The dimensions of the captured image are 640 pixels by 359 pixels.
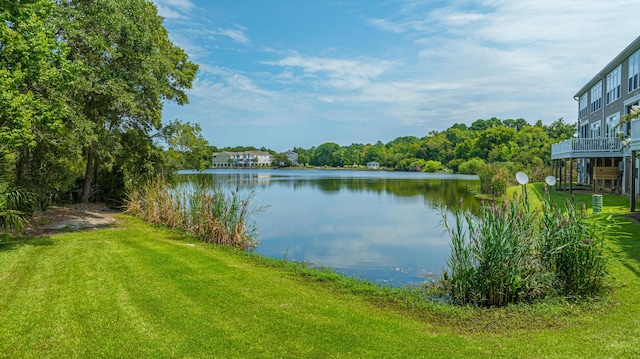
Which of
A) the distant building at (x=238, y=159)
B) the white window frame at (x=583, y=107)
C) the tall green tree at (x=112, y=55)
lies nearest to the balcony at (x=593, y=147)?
the white window frame at (x=583, y=107)

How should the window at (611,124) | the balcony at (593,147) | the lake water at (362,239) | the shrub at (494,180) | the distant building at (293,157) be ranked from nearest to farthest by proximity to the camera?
the lake water at (362,239)
the balcony at (593,147)
the window at (611,124)
the shrub at (494,180)
the distant building at (293,157)

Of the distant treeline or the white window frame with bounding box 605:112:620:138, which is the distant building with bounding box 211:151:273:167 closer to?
the distant treeline

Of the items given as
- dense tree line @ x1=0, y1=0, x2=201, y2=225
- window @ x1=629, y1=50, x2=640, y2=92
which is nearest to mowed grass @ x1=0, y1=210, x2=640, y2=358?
dense tree line @ x1=0, y1=0, x2=201, y2=225

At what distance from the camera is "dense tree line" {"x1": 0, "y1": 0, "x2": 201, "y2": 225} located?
28.9ft

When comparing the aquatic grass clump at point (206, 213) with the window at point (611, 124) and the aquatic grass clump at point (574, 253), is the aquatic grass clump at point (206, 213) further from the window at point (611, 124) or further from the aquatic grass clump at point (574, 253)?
the window at point (611, 124)

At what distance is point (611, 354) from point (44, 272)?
27.3ft

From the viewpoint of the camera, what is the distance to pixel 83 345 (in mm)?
4855

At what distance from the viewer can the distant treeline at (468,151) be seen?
59.8 meters

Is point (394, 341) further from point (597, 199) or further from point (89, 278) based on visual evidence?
point (597, 199)

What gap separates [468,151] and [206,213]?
87349 mm

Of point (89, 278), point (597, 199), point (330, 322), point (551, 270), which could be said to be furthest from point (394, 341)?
point (597, 199)

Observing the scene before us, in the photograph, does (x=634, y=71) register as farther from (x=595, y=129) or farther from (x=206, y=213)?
(x=206, y=213)

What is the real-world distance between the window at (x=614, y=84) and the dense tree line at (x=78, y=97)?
21.5 meters

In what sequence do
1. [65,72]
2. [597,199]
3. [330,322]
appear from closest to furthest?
[330,322], [65,72], [597,199]
